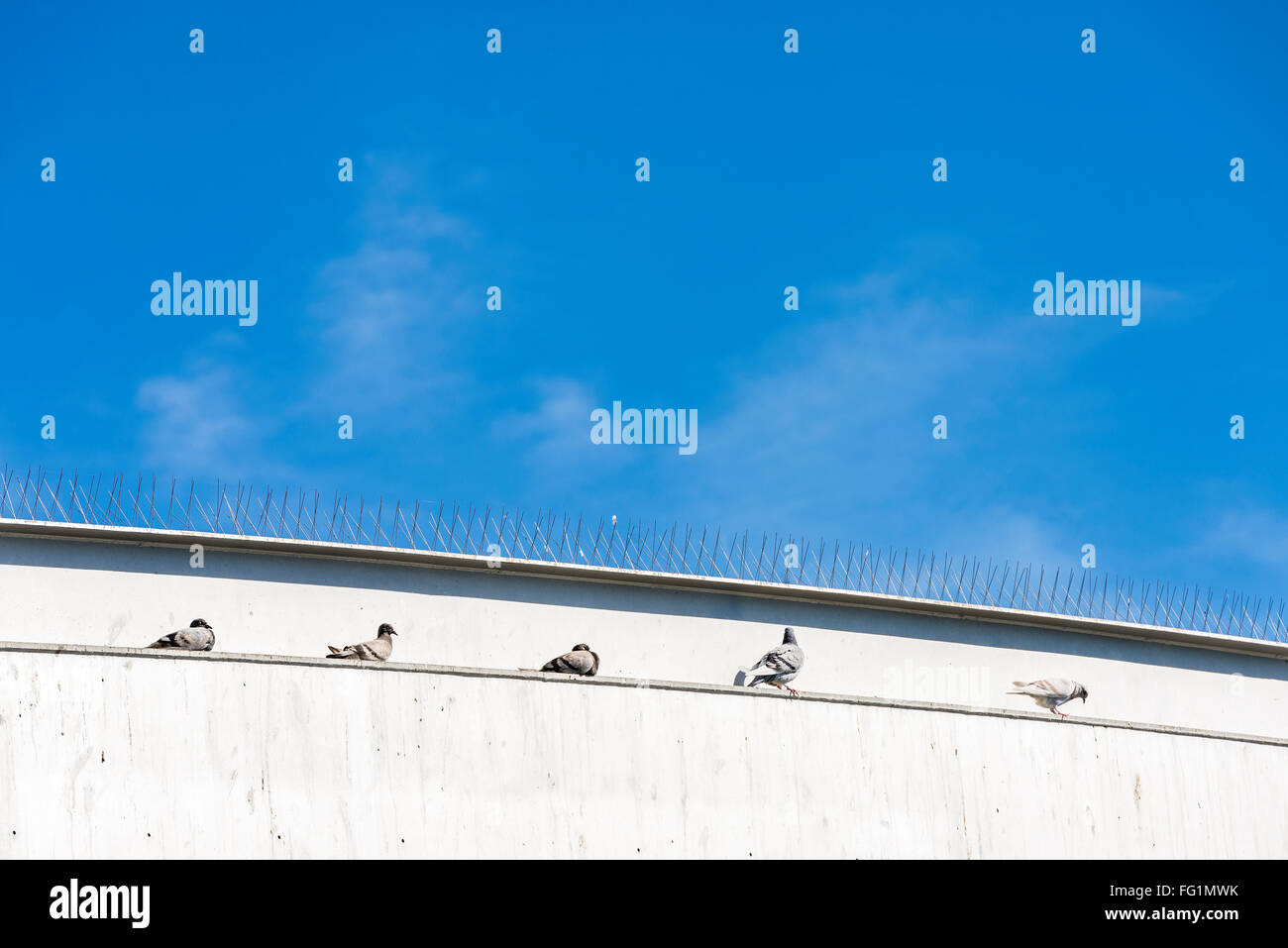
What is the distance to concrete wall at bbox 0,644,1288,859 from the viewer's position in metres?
15.2

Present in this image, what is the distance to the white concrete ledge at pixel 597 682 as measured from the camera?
1568 centimetres

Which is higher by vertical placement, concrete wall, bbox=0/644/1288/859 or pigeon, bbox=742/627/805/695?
pigeon, bbox=742/627/805/695

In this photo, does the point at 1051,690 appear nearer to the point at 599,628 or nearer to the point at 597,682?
the point at 599,628

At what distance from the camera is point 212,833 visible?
15.3 m

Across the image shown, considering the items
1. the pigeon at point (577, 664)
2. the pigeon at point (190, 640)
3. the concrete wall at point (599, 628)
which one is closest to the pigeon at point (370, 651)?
the pigeon at point (190, 640)

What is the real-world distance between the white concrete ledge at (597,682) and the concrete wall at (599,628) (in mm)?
3351

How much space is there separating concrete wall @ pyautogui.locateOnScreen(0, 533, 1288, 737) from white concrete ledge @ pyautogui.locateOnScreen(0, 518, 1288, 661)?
0.09 metres

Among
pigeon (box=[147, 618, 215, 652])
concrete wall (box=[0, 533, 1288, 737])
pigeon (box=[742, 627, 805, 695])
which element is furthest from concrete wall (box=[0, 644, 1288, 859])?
concrete wall (box=[0, 533, 1288, 737])

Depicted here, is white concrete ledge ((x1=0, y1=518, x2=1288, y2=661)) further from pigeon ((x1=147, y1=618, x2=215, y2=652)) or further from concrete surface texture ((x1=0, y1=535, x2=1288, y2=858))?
pigeon ((x1=147, y1=618, x2=215, y2=652))

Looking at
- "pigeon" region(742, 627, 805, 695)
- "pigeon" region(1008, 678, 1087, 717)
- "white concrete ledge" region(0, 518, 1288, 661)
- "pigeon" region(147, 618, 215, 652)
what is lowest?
"pigeon" region(1008, 678, 1087, 717)

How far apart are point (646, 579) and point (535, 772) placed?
6253mm
